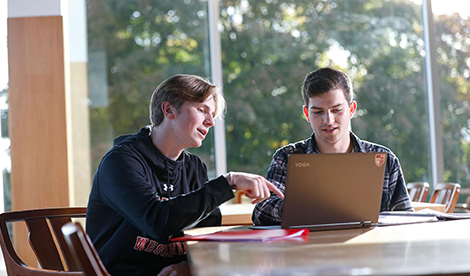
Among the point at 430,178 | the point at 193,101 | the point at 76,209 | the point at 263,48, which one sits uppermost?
the point at 263,48

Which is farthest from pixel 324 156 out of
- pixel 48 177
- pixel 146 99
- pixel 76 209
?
pixel 146 99

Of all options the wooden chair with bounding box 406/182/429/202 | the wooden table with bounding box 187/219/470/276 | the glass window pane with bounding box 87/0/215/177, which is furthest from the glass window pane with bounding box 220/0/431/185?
the wooden table with bounding box 187/219/470/276

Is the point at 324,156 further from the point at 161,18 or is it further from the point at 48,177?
the point at 161,18

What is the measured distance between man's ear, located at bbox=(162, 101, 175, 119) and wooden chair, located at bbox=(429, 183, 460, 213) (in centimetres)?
Answer: 205

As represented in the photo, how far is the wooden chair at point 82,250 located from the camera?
39.9 inches

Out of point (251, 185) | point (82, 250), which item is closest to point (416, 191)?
point (251, 185)

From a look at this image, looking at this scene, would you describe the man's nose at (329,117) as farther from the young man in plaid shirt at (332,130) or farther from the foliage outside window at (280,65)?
the foliage outside window at (280,65)

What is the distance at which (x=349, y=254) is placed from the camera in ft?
3.70

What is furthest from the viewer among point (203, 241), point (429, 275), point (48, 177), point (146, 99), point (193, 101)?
point (146, 99)

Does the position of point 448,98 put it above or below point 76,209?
above

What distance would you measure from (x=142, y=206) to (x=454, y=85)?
4576mm

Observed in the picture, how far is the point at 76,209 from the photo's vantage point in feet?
6.72

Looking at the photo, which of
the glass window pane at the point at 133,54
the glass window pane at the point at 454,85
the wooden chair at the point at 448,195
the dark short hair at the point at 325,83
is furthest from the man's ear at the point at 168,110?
the glass window pane at the point at 454,85

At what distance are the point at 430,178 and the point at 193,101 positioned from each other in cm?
404
